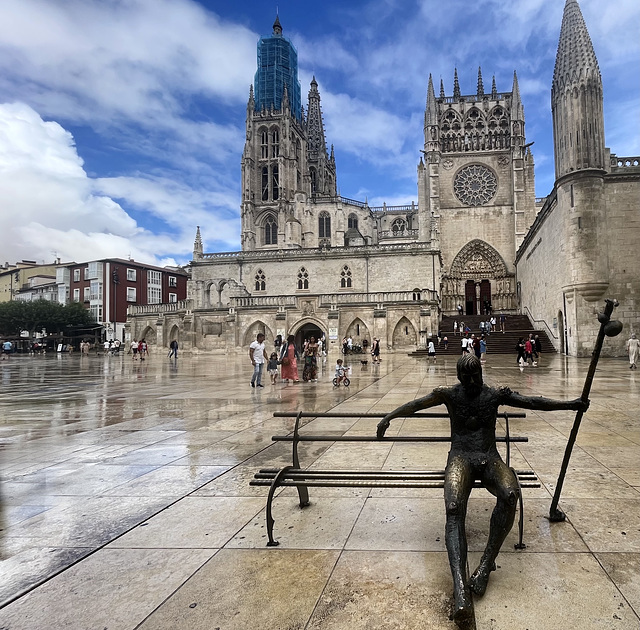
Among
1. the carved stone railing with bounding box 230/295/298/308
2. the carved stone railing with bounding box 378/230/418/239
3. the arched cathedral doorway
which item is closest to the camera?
the carved stone railing with bounding box 230/295/298/308

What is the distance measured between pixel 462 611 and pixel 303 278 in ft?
130

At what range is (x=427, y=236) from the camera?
43781mm

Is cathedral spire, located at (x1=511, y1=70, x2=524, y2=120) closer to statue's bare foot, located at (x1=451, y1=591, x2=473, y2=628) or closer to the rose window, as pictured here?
the rose window

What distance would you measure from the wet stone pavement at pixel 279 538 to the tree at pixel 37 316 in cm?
5044

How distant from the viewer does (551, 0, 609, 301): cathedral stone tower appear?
20422 mm

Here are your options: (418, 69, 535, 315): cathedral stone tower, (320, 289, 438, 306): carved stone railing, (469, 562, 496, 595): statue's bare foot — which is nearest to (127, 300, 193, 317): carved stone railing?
(320, 289, 438, 306): carved stone railing

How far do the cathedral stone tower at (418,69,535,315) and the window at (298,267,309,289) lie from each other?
508 inches

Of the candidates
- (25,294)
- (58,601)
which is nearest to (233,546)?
(58,601)

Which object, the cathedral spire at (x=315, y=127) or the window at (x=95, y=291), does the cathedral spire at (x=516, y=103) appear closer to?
the cathedral spire at (x=315, y=127)

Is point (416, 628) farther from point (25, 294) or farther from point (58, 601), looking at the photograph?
point (25, 294)

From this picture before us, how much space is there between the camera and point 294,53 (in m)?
69.8

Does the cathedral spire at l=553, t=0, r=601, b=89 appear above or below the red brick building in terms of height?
above

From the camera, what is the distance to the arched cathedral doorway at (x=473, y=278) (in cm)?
4597

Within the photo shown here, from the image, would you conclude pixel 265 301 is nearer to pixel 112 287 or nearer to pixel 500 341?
pixel 500 341
